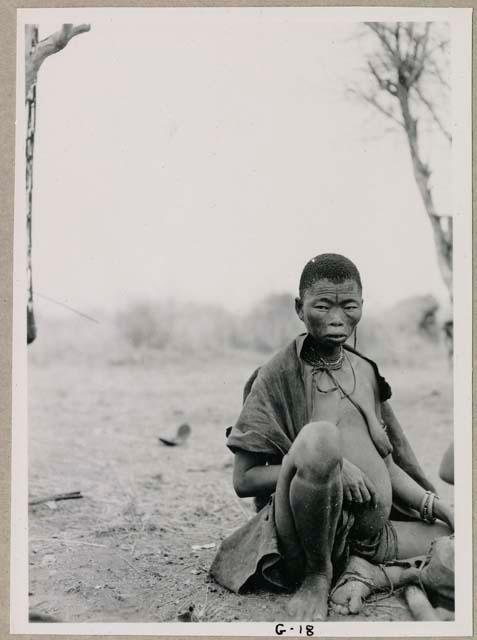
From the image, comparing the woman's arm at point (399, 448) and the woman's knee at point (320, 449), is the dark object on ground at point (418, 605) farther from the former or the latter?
the woman's knee at point (320, 449)

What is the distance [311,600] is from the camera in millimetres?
3928

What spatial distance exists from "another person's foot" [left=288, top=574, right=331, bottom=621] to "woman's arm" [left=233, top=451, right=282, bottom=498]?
44 cm

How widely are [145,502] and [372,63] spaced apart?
11.3 feet

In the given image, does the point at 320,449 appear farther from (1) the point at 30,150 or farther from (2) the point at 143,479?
(2) the point at 143,479

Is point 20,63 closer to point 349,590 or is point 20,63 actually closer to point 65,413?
point 349,590

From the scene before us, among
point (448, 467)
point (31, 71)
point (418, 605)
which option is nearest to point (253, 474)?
point (418, 605)

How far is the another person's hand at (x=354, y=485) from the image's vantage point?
3859mm

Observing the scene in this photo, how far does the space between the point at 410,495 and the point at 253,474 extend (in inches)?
30.9

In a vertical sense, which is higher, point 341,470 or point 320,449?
point 320,449

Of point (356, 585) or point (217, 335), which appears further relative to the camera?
point (217, 335)

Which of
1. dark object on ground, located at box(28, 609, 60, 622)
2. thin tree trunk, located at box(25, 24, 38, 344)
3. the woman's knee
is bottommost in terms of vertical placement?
dark object on ground, located at box(28, 609, 60, 622)

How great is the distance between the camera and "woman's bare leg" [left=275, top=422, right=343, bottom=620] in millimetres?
3689

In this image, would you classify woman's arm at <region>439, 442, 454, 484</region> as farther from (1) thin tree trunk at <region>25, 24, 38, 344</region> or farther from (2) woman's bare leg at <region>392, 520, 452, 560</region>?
(1) thin tree trunk at <region>25, 24, 38, 344</region>

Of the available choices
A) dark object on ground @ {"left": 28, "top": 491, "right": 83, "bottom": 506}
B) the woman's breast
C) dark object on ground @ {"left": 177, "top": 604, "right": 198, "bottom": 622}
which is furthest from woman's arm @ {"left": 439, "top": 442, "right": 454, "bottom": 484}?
dark object on ground @ {"left": 28, "top": 491, "right": 83, "bottom": 506}
